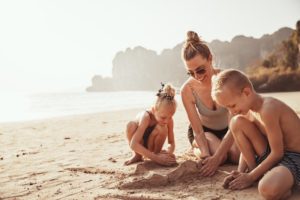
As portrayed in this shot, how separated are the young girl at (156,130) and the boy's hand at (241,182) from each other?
103 centimetres

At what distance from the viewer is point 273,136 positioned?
277 cm

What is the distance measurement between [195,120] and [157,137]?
0.54 meters

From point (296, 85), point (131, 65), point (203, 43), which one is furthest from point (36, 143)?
point (131, 65)

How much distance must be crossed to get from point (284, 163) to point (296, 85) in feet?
78.1

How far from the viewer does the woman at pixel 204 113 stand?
11.9ft

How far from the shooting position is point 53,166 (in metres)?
4.53

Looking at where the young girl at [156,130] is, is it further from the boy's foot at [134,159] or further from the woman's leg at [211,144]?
the woman's leg at [211,144]

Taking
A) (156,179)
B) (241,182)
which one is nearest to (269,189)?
(241,182)

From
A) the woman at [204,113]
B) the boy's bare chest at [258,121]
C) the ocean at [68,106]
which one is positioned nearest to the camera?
the boy's bare chest at [258,121]

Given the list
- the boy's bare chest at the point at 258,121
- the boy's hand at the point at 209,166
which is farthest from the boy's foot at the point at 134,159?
the boy's bare chest at the point at 258,121

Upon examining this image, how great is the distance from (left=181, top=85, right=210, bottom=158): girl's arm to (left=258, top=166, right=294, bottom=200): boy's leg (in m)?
1.16

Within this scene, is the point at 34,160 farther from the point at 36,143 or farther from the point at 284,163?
the point at 284,163

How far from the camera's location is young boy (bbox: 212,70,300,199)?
2689mm

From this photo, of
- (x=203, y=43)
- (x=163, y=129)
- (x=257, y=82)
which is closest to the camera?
(x=203, y=43)
